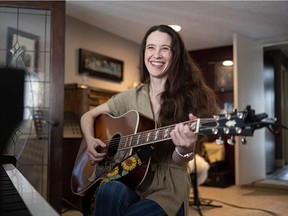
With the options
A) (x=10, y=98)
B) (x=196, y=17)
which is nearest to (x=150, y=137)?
(x=10, y=98)

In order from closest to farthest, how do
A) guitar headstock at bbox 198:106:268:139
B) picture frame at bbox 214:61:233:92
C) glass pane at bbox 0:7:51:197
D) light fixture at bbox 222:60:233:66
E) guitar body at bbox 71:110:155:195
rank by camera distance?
guitar headstock at bbox 198:106:268:139 → guitar body at bbox 71:110:155:195 → glass pane at bbox 0:7:51:197 → light fixture at bbox 222:60:233:66 → picture frame at bbox 214:61:233:92

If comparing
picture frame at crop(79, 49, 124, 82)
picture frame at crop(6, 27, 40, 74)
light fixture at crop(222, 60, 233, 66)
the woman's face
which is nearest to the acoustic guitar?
the woman's face

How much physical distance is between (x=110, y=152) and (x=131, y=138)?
185 mm

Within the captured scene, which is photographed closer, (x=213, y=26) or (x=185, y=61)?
(x=185, y=61)

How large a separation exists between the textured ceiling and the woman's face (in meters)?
2.06

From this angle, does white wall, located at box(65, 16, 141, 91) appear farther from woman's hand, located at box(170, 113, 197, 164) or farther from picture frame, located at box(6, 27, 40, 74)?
woman's hand, located at box(170, 113, 197, 164)

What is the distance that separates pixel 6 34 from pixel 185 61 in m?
2.05

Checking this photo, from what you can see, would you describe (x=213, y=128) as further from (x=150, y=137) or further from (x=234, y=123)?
(x=150, y=137)

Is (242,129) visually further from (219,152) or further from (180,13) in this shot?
(219,152)

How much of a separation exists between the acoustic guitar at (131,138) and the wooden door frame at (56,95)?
125 cm

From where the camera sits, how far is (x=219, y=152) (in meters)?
4.66

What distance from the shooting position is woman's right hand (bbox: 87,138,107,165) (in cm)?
137

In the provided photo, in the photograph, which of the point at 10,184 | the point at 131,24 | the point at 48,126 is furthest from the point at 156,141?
the point at 131,24

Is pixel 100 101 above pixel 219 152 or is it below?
above
